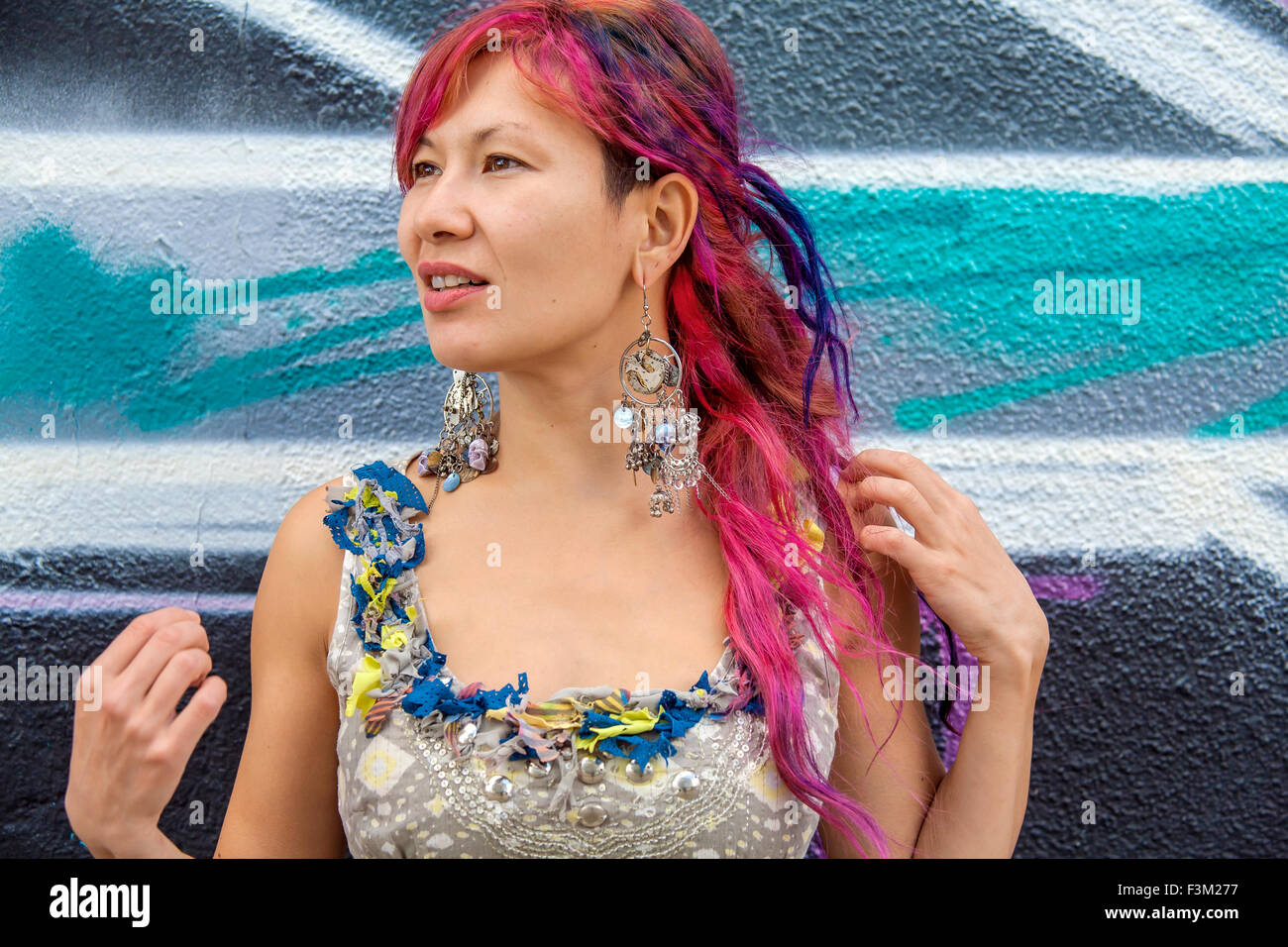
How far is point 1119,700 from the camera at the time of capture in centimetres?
239

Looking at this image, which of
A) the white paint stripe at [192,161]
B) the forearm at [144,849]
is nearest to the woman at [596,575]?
the forearm at [144,849]

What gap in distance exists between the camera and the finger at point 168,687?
4.81 feet

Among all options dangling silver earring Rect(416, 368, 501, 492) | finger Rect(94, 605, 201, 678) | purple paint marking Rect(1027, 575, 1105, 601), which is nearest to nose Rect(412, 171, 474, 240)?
dangling silver earring Rect(416, 368, 501, 492)

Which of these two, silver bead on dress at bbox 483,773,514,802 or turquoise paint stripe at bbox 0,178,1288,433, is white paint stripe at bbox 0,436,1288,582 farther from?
silver bead on dress at bbox 483,773,514,802

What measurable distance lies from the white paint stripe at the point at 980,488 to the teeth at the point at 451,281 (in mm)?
786

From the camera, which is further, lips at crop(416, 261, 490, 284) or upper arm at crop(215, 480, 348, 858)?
upper arm at crop(215, 480, 348, 858)

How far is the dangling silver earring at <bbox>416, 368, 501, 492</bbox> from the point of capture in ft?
6.23

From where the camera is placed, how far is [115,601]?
234 cm

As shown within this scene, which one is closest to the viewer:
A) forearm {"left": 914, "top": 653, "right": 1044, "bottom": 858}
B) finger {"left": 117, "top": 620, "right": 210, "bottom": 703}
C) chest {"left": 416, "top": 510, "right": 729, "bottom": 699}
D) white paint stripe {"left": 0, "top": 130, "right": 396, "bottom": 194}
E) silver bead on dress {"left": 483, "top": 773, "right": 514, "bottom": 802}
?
finger {"left": 117, "top": 620, "right": 210, "bottom": 703}

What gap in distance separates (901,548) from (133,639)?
Answer: 1188 millimetres

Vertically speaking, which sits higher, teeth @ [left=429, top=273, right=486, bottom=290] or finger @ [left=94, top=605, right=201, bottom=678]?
teeth @ [left=429, top=273, right=486, bottom=290]

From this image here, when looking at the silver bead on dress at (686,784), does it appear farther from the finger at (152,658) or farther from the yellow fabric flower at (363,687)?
→ the finger at (152,658)

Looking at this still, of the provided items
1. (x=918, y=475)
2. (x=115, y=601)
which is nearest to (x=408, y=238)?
(x=918, y=475)

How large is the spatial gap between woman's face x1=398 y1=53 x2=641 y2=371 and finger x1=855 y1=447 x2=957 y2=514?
586mm
